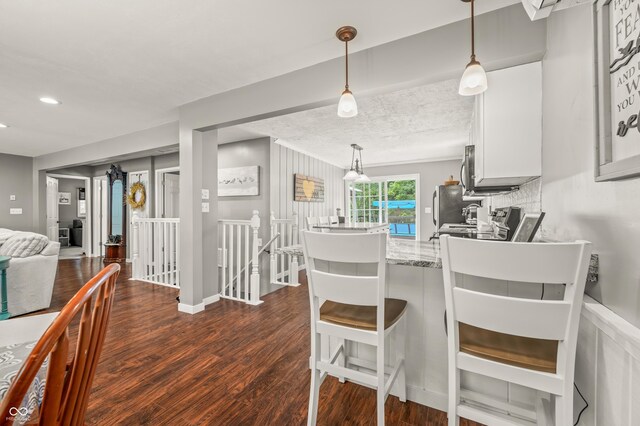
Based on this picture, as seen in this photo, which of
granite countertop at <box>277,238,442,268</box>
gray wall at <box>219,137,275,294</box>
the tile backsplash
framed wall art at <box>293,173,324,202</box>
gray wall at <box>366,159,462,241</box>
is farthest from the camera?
gray wall at <box>366,159,462,241</box>

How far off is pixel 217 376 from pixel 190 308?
1413mm

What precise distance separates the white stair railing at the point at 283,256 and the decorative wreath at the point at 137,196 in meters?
3.16

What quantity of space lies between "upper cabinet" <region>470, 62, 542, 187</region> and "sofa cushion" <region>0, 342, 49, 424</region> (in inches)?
89.6

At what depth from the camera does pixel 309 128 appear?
4125 mm

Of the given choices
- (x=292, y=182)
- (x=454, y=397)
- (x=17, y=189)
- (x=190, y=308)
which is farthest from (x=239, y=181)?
(x=17, y=189)

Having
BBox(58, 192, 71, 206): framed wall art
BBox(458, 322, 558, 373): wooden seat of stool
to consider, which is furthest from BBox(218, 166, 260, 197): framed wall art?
BBox(58, 192, 71, 206): framed wall art

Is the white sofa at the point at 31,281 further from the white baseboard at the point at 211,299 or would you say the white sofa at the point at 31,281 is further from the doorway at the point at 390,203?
the doorway at the point at 390,203

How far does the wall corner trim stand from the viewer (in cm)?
314

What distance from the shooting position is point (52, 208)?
7.56m

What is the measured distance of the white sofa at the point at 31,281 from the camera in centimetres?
301

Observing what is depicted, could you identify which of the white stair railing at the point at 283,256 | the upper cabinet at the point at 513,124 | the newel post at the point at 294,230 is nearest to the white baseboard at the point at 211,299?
the white stair railing at the point at 283,256

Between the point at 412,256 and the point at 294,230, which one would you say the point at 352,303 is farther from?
the point at 294,230

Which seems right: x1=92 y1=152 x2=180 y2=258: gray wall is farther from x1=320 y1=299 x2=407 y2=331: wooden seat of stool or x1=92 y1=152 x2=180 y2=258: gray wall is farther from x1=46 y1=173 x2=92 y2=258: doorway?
x1=320 y1=299 x2=407 y2=331: wooden seat of stool

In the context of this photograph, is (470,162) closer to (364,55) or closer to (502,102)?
(502,102)
